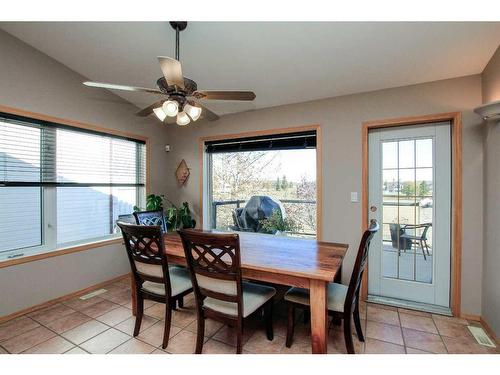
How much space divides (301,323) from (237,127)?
2.61m

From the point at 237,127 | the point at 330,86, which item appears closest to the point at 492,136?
the point at 330,86

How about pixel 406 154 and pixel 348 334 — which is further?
pixel 406 154

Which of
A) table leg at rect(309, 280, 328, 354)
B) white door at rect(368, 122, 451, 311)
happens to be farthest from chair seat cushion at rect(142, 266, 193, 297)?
white door at rect(368, 122, 451, 311)

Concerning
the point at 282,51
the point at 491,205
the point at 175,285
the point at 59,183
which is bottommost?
the point at 175,285

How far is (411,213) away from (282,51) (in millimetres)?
2166

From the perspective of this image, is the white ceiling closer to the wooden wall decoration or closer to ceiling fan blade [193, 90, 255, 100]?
ceiling fan blade [193, 90, 255, 100]

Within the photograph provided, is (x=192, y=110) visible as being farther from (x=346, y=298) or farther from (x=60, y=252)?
(x=60, y=252)

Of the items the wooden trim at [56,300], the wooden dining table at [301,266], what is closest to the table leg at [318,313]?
the wooden dining table at [301,266]

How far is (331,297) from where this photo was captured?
1812 mm

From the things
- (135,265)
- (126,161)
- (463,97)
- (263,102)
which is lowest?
(135,265)

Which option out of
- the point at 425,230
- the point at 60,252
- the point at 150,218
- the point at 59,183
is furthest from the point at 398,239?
the point at 59,183
